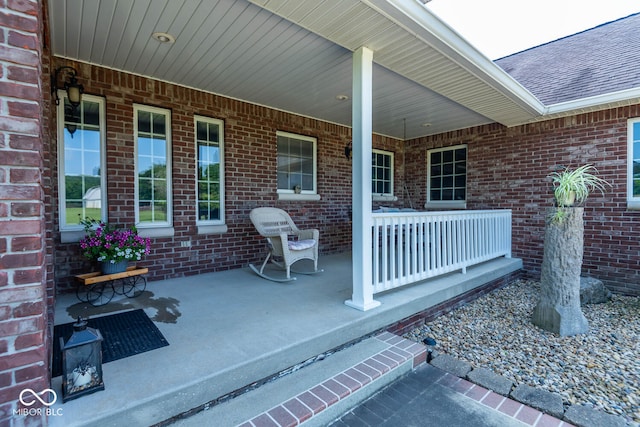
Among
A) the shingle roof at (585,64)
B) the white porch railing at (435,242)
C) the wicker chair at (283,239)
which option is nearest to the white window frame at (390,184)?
the white porch railing at (435,242)

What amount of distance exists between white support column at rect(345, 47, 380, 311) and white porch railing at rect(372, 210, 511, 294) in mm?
182

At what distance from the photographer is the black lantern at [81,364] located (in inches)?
59.8

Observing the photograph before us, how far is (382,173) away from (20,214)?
6.21 metres

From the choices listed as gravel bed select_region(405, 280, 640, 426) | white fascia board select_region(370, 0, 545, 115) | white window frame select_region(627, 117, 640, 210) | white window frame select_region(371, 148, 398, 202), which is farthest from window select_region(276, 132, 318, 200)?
white window frame select_region(627, 117, 640, 210)

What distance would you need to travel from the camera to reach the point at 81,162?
3.40 m

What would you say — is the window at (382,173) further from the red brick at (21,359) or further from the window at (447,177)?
the red brick at (21,359)

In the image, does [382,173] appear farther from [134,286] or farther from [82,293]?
[82,293]

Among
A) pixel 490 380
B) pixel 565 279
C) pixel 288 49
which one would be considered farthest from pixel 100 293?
pixel 565 279

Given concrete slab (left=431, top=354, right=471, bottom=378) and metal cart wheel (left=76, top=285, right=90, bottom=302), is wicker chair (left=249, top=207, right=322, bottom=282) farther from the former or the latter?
concrete slab (left=431, top=354, right=471, bottom=378)

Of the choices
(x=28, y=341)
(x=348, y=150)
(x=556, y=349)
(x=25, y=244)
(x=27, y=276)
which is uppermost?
(x=348, y=150)

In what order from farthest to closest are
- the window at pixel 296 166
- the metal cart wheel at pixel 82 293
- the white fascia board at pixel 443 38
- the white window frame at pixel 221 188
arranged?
the window at pixel 296 166 < the white window frame at pixel 221 188 < the metal cart wheel at pixel 82 293 < the white fascia board at pixel 443 38

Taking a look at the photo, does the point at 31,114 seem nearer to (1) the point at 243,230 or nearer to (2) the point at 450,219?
(1) the point at 243,230

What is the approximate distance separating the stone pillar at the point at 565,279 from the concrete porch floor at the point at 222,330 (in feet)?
Answer: 2.91

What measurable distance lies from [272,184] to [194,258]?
1.60 meters
